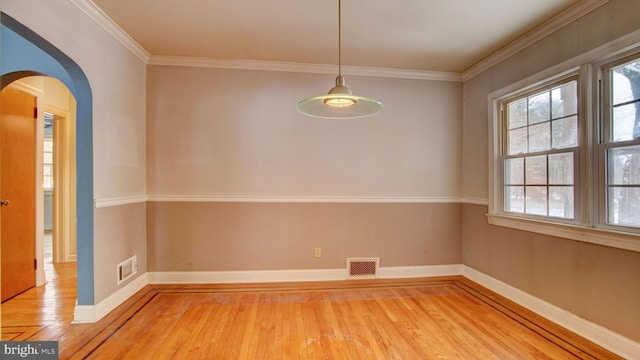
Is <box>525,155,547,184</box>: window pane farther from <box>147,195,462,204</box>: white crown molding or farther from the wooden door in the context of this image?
the wooden door

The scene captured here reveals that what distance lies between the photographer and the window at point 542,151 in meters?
2.36

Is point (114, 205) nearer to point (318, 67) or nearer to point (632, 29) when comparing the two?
point (318, 67)

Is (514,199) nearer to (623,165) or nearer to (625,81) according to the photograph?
(623,165)

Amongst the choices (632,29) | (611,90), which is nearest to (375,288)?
(611,90)

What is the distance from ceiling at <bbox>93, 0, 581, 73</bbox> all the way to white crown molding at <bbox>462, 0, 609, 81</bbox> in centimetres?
5

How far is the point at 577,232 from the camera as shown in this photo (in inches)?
87.4

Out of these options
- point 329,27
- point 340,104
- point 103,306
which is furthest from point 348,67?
point 103,306

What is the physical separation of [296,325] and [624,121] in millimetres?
2885

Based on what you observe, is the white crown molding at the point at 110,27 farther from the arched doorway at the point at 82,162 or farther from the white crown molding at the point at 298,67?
the arched doorway at the point at 82,162

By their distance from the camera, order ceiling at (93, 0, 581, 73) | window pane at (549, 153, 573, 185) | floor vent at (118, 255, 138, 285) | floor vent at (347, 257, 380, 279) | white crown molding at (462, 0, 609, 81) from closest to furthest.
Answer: white crown molding at (462, 0, 609, 81) → ceiling at (93, 0, 581, 73) → window pane at (549, 153, 573, 185) → floor vent at (118, 255, 138, 285) → floor vent at (347, 257, 380, 279)

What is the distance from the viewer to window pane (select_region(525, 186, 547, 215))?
2605 millimetres

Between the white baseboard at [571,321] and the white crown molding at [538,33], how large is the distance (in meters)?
2.38

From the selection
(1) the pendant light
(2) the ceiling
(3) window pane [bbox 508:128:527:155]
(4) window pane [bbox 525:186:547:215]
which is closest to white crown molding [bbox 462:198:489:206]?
(4) window pane [bbox 525:186:547:215]

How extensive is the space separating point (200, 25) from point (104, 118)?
1198 millimetres
